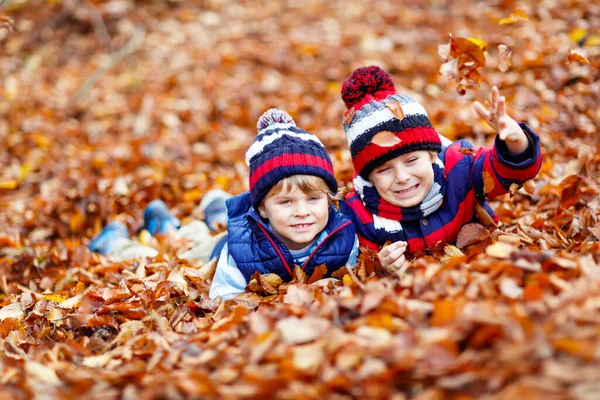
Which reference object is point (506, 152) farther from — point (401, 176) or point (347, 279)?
point (347, 279)

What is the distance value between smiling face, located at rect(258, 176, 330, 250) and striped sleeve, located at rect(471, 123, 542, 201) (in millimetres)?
902

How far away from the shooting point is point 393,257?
2.95 metres

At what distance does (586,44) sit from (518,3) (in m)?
1.97

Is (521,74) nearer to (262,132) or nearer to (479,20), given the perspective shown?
(479,20)

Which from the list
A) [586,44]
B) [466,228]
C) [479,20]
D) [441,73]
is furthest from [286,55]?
[466,228]

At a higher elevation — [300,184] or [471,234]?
[300,184]

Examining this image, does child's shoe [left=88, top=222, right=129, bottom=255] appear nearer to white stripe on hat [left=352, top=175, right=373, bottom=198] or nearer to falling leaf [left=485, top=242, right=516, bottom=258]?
white stripe on hat [left=352, top=175, right=373, bottom=198]

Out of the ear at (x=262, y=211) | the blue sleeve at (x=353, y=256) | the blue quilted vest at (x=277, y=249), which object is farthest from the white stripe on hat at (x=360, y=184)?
the ear at (x=262, y=211)

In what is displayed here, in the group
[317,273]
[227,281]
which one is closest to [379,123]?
[317,273]

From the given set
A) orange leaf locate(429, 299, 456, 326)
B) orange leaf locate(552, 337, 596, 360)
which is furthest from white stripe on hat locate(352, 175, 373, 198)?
orange leaf locate(552, 337, 596, 360)

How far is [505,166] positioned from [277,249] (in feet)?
4.43

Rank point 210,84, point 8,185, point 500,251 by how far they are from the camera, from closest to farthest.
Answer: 1. point 500,251
2. point 8,185
3. point 210,84

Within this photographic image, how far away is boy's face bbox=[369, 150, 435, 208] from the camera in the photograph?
3164 mm

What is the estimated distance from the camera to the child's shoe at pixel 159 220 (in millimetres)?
4715
